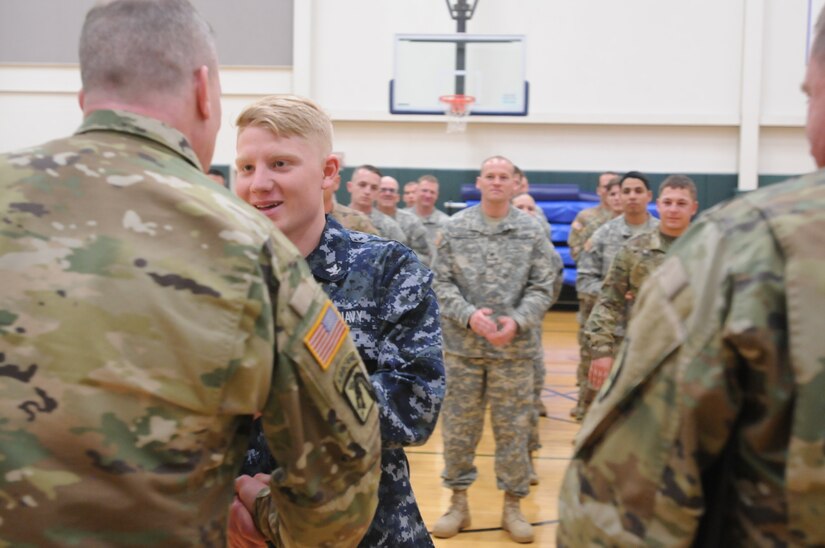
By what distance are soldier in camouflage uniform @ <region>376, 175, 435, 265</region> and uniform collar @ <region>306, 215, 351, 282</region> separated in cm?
581

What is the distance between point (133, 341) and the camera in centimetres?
126

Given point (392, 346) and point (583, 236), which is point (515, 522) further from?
point (583, 236)

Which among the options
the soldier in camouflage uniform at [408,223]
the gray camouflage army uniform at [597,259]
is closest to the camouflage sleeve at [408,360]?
the gray camouflage army uniform at [597,259]

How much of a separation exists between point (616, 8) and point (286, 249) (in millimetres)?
13427

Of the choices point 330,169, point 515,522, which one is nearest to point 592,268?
point 515,522

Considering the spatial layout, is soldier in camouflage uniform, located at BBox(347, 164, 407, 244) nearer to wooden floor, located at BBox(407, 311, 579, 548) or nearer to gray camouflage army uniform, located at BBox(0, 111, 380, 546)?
wooden floor, located at BBox(407, 311, 579, 548)

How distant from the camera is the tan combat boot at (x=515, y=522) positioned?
4.62 metres

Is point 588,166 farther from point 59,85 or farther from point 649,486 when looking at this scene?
point 649,486

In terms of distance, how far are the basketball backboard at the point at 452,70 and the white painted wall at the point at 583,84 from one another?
1901 mm

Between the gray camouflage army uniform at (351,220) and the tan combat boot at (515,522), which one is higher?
the gray camouflage army uniform at (351,220)

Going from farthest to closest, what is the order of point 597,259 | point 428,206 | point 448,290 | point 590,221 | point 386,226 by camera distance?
point 428,206
point 590,221
point 386,226
point 597,259
point 448,290

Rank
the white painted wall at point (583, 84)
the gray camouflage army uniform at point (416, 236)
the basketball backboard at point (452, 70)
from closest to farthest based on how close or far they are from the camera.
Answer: the gray camouflage army uniform at point (416, 236) → the basketball backboard at point (452, 70) → the white painted wall at point (583, 84)

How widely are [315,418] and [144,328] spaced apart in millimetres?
344

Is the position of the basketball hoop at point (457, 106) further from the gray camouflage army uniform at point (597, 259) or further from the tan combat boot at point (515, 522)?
the tan combat boot at point (515, 522)
